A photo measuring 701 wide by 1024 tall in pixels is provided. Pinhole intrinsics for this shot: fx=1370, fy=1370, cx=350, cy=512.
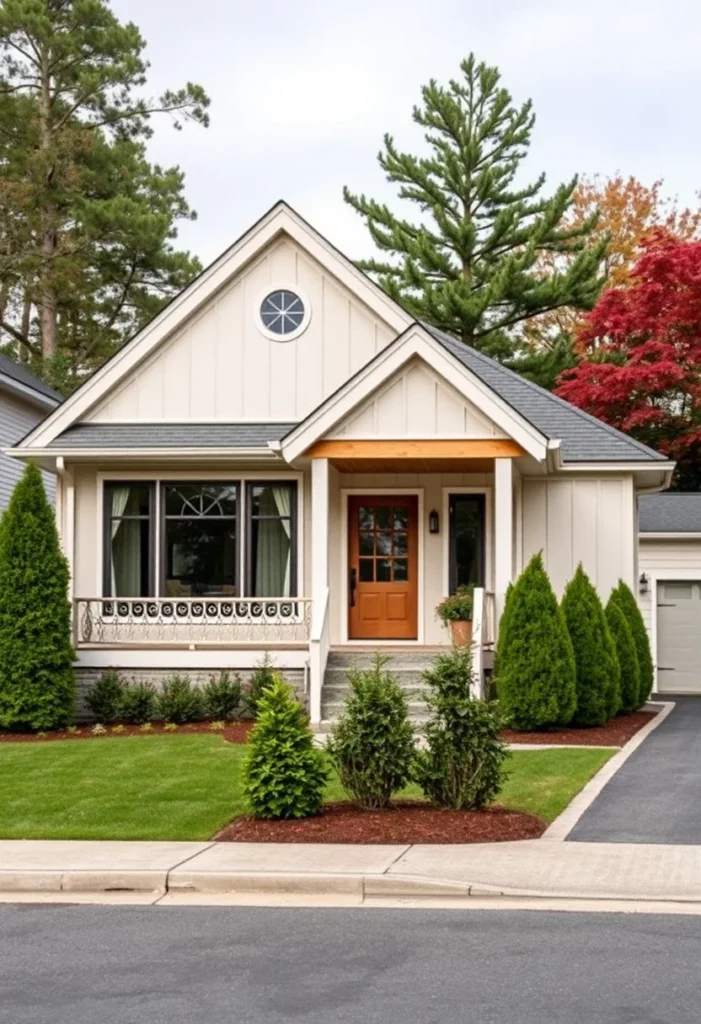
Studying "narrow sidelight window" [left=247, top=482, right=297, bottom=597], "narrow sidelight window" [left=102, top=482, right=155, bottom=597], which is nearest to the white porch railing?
"narrow sidelight window" [left=247, top=482, right=297, bottom=597]

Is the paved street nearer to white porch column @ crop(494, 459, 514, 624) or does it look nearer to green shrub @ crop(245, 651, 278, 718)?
green shrub @ crop(245, 651, 278, 718)

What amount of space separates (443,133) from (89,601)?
2280cm

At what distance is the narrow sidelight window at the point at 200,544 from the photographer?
19.9 meters

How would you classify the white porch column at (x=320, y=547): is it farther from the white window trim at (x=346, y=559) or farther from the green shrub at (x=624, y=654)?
the green shrub at (x=624, y=654)

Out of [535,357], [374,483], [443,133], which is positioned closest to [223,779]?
[374,483]

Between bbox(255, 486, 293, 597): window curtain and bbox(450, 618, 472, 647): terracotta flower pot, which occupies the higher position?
bbox(255, 486, 293, 597): window curtain

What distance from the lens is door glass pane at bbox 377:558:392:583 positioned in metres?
20.0

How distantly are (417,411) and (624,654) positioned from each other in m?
4.75

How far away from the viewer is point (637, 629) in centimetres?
2044

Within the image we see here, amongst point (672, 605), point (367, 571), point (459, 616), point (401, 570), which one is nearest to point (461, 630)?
point (459, 616)

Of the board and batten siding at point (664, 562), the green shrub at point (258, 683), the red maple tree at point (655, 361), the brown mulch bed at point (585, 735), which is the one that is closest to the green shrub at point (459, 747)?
the brown mulch bed at point (585, 735)

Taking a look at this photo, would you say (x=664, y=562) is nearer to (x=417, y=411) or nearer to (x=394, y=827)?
(x=417, y=411)

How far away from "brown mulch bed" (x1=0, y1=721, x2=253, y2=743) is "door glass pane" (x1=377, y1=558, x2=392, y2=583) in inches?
133

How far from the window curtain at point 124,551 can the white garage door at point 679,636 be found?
33.9 feet
